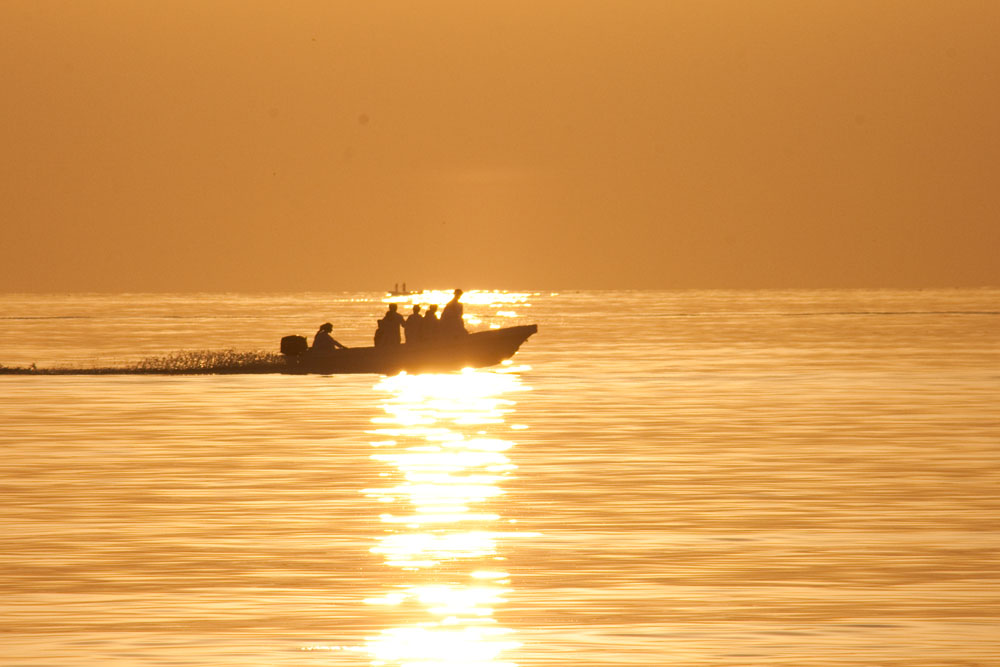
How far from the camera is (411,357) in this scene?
48.2 metres

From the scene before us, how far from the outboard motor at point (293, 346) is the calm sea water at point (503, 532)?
8521 millimetres

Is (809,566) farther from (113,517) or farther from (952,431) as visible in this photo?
(952,431)

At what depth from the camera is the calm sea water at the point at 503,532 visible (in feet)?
41.5

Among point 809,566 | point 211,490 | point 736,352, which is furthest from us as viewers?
point 736,352

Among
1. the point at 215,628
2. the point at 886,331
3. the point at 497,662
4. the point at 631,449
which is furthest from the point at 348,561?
the point at 886,331

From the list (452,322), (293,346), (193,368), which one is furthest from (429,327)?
(193,368)

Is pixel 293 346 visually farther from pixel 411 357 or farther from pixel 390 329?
pixel 411 357

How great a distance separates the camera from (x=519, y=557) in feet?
53.6

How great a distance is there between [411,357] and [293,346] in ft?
9.91

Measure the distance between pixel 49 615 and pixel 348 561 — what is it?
3206 millimetres

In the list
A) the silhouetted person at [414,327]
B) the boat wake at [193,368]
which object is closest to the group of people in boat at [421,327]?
the silhouetted person at [414,327]

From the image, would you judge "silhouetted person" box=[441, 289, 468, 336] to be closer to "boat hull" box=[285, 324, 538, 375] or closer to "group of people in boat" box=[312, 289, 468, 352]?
"group of people in boat" box=[312, 289, 468, 352]

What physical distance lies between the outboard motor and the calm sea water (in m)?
8.52

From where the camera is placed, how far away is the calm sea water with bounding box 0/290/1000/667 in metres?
12.7
